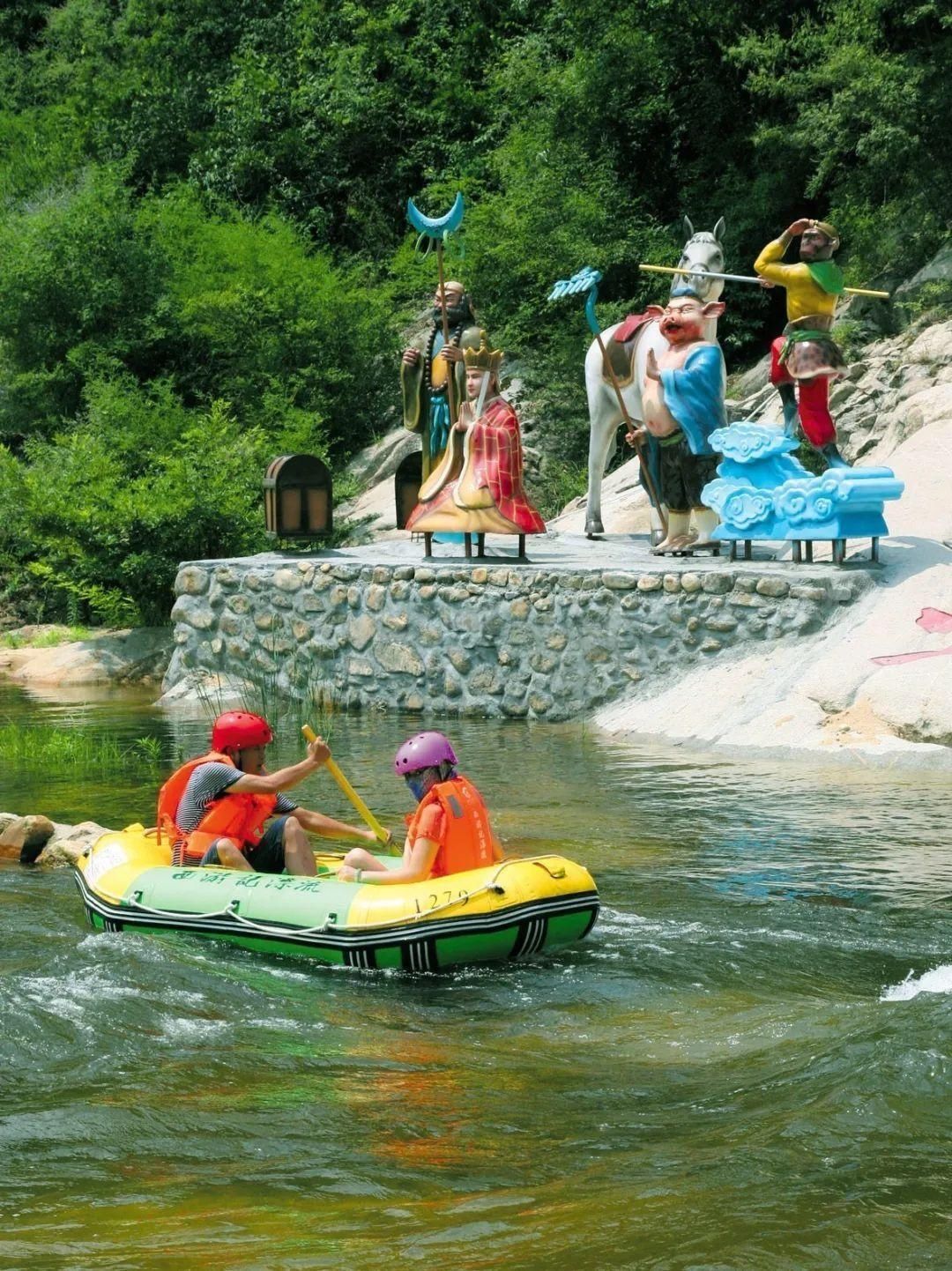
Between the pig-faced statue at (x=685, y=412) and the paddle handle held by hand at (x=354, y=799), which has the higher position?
the pig-faced statue at (x=685, y=412)

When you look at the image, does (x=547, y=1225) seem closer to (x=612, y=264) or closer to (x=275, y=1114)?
(x=275, y=1114)

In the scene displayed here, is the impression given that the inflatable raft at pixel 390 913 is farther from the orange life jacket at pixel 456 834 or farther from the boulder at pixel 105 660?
the boulder at pixel 105 660

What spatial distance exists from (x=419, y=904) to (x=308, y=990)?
1.96ft

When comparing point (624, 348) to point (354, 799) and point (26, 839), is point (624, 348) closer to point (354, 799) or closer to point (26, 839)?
point (26, 839)

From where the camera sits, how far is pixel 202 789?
7922mm

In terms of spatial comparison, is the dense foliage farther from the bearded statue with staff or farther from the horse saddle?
the horse saddle

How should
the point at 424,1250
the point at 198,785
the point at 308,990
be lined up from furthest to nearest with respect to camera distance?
the point at 198,785
the point at 308,990
the point at 424,1250

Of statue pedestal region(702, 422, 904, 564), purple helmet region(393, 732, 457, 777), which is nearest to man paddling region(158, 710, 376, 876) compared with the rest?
purple helmet region(393, 732, 457, 777)

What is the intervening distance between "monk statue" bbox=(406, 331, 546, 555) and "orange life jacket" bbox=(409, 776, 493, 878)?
770 centimetres

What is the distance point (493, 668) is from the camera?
48.2 feet

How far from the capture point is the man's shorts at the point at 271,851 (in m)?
7.94

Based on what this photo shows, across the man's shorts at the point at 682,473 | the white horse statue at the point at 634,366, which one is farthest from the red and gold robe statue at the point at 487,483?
the white horse statue at the point at 634,366

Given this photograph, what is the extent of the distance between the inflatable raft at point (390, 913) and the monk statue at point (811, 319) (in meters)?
7.80

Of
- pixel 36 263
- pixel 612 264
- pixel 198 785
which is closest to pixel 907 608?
pixel 198 785
